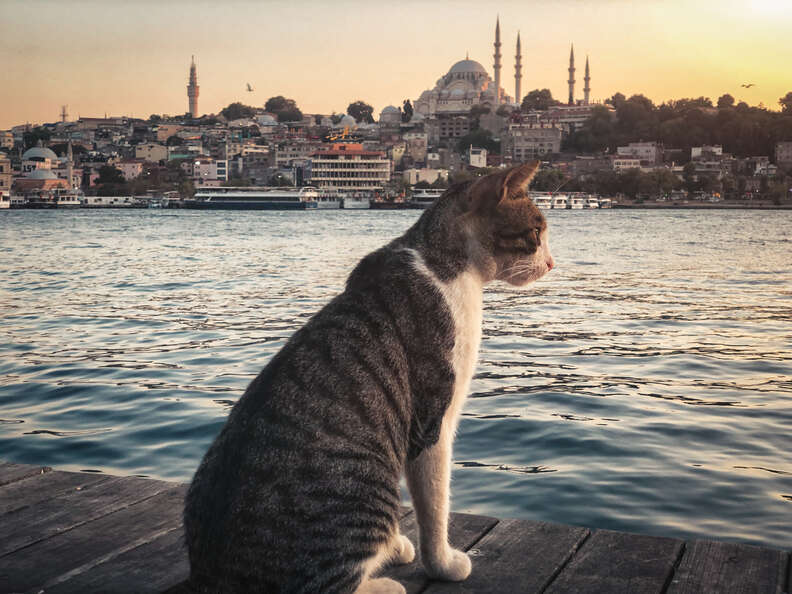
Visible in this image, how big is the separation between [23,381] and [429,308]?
4.67 metres

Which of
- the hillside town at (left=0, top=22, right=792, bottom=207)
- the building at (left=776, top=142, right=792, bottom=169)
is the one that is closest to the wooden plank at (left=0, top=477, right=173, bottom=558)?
the hillside town at (left=0, top=22, right=792, bottom=207)

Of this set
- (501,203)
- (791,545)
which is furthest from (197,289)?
(501,203)

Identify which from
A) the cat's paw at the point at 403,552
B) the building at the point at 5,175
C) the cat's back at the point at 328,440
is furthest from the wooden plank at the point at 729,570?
the building at the point at 5,175

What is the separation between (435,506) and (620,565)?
43 cm

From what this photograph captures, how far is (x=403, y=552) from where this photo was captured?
1823mm

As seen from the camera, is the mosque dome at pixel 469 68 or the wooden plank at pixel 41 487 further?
the mosque dome at pixel 469 68

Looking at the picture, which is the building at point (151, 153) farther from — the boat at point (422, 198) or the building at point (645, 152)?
the building at point (645, 152)

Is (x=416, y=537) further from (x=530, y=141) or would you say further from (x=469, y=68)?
(x=469, y=68)

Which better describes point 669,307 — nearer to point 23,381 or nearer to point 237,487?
point 23,381

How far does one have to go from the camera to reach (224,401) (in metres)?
4.93

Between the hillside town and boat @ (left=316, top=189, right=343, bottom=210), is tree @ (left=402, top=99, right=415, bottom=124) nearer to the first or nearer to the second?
the hillside town

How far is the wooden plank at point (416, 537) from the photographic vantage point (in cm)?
175

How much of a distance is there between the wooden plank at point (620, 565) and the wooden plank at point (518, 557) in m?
0.03

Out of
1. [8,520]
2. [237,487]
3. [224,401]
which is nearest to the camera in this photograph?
[237,487]
